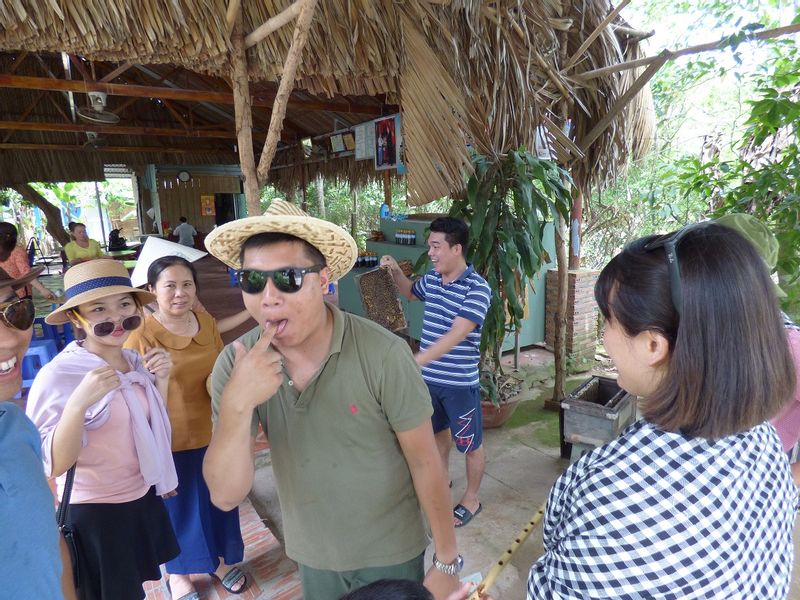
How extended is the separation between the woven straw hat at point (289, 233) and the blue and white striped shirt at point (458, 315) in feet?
3.75

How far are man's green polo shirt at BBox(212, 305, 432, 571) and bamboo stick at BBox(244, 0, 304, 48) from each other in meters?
1.57

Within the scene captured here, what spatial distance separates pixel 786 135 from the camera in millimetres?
3148

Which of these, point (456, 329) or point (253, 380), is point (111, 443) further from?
point (456, 329)

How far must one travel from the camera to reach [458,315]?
2473 millimetres

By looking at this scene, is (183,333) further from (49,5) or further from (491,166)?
(491,166)

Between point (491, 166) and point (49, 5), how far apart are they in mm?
2513

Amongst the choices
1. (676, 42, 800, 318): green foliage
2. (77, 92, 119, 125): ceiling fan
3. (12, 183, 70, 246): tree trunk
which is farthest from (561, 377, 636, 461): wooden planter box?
(12, 183, 70, 246): tree trunk

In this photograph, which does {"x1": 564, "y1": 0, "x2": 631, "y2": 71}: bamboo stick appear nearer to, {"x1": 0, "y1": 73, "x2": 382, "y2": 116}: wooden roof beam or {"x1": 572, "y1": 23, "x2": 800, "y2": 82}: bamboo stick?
{"x1": 572, "y1": 23, "x2": 800, "y2": 82}: bamboo stick

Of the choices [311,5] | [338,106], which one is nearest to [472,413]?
[311,5]

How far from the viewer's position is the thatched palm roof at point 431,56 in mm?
2258

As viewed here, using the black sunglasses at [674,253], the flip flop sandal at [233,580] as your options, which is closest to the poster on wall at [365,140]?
the flip flop sandal at [233,580]

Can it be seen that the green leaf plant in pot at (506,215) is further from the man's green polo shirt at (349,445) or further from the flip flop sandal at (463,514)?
the man's green polo shirt at (349,445)

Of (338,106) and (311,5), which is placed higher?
(338,106)

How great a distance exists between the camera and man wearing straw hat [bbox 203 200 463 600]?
Result: 3.96ft
